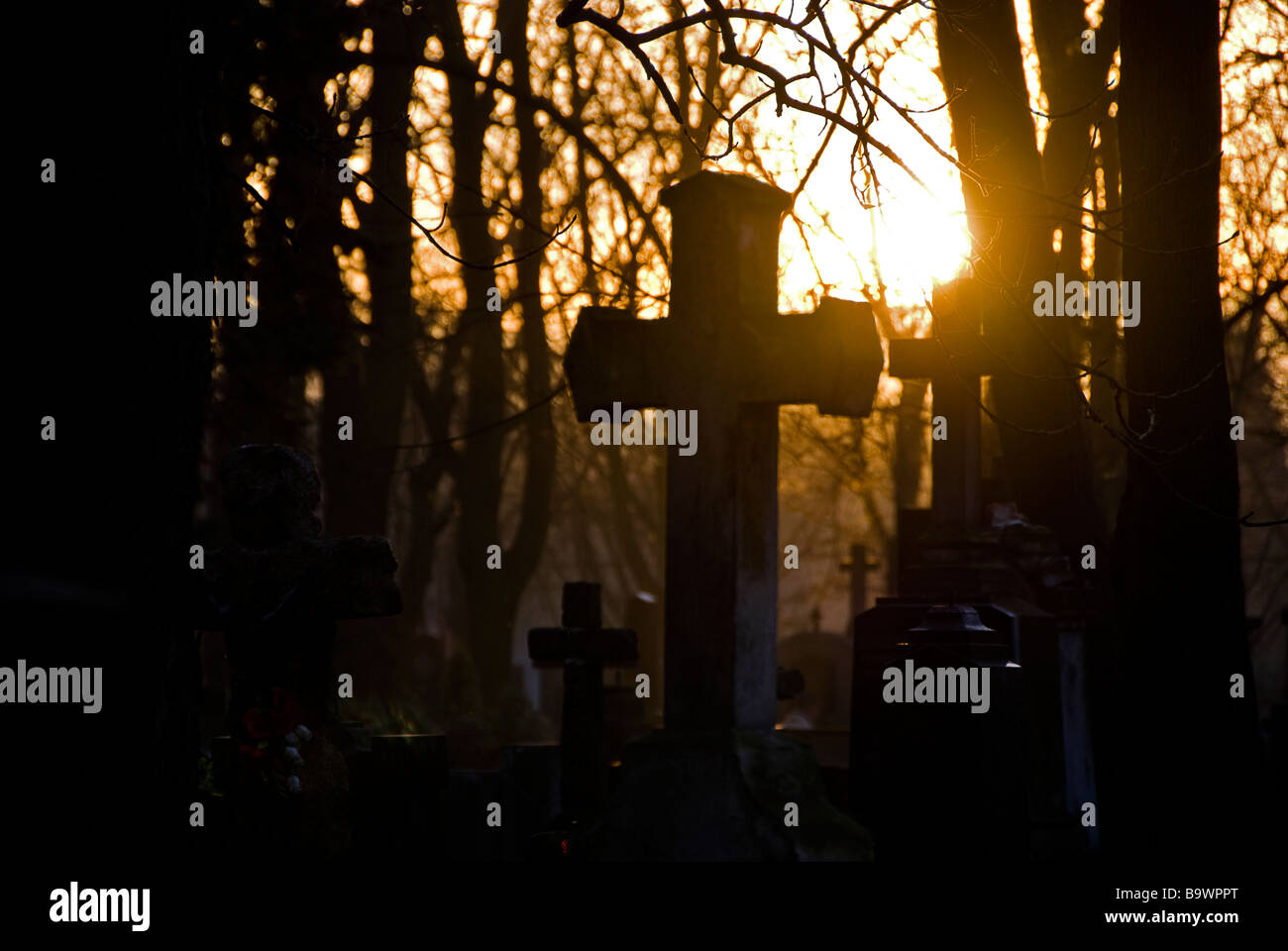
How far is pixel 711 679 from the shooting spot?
6.87 m

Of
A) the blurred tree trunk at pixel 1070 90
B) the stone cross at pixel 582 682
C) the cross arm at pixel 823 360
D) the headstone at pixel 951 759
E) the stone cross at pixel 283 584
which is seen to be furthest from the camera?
the blurred tree trunk at pixel 1070 90

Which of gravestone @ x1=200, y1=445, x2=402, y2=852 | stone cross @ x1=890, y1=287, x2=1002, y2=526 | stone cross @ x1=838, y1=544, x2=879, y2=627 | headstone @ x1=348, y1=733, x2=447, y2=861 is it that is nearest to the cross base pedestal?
headstone @ x1=348, y1=733, x2=447, y2=861

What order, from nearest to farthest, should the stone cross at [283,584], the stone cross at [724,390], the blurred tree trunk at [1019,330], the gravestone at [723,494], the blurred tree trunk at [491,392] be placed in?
1. the stone cross at [283,584]
2. the gravestone at [723,494]
3. the stone cross at [724,390]
4. the blurred tree trunk at [1019,330]
5. the blurred tree trunk at [491,392]

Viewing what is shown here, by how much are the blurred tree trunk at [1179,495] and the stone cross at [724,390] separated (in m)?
1.32

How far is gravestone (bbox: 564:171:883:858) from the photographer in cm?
661

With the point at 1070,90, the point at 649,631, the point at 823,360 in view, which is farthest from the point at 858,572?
the point at 823,360

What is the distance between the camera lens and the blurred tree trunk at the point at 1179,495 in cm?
675

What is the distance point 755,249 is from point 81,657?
510 centimetres

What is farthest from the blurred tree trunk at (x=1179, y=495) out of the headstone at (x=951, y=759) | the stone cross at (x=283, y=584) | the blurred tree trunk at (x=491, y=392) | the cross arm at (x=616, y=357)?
the blurred tree trunk at (x=491, y=392)

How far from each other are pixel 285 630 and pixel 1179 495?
12.5ft

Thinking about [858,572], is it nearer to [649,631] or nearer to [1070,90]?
[649,631]

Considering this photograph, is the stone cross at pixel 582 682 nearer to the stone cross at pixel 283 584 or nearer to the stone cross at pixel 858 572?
the stone cross at pixel 283 584

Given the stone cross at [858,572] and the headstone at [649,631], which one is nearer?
the headstone at [649,631]

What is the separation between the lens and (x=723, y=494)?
703 centimetres
